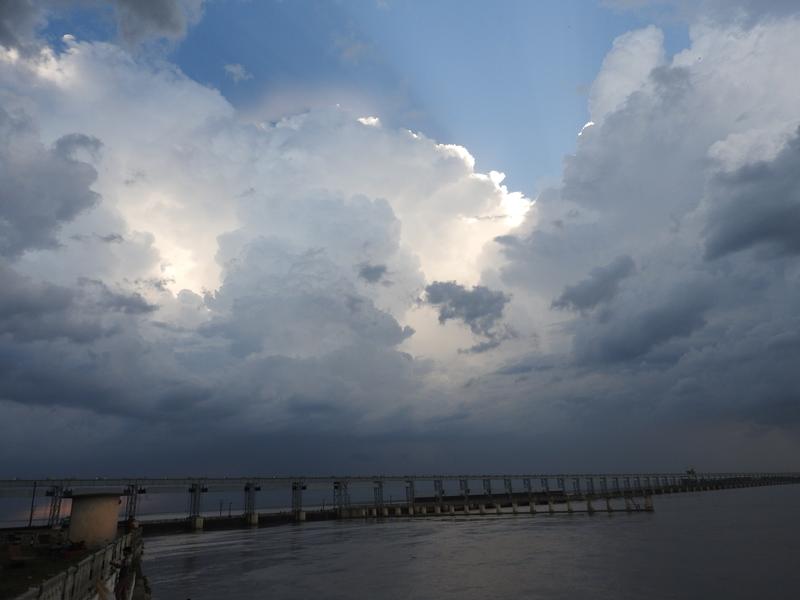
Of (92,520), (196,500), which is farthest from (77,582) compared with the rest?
(196,500)

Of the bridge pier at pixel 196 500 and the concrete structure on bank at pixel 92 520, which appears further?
the bridge pier at pixel 196 500

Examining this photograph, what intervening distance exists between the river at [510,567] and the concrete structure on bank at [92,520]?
6044 millimetres

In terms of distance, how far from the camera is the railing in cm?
1334

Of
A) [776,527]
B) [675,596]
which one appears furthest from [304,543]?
[776,527]

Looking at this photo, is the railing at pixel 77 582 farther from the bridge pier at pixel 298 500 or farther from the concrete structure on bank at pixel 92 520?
the bridge pier at pixel 298 500

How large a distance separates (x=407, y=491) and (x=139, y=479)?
99614 millimetres

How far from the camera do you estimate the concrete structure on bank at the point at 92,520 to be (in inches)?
1384

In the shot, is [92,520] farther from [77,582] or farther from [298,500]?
[298,500]

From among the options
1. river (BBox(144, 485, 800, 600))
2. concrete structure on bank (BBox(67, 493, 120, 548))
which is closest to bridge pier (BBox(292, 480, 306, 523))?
river (BBox(144, 485, 800, 600))

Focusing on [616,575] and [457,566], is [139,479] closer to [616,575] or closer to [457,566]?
[457,566]

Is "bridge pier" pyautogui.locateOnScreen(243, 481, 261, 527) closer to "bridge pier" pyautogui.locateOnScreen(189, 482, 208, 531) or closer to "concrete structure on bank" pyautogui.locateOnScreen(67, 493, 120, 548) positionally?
"bridge pier" pyautogui.locateOnScreen(189, 482, 208, 531)

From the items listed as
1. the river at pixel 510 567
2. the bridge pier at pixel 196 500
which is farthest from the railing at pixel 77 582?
the bridge pier at pixel 196 500

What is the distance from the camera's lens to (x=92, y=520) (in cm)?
3553

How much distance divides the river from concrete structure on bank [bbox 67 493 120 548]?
6.04 meters
